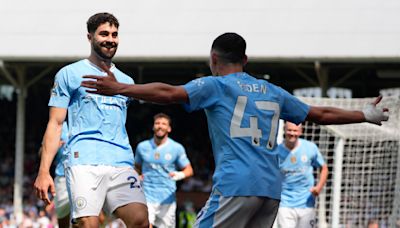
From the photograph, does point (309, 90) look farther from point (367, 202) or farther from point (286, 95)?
point (286, 95)

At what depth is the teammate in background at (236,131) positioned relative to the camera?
201 inches

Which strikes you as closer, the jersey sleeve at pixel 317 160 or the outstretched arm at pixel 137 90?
the outstretched arm at pixel 137 90

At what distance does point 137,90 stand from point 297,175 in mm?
6896

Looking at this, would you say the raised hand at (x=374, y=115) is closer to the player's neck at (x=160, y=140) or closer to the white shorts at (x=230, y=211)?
the white shorts at (x=230, y=211)

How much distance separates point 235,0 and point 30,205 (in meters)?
7.18

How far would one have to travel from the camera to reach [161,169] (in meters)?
12.7

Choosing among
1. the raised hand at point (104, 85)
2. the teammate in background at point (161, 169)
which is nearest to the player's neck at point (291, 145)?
the teammate in background at point (161, 169)

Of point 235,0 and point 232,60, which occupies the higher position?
point 235,0

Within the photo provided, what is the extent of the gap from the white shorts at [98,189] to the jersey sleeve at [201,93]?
1390mm

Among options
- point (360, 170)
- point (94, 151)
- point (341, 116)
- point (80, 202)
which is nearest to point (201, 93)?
point (341, 116)

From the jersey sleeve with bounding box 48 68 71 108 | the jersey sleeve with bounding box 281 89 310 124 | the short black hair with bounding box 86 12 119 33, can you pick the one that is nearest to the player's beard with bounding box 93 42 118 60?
the short black hair with bounding box 86 12 119 33

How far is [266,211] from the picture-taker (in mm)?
5277

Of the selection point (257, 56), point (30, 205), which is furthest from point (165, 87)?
point (30, 205)

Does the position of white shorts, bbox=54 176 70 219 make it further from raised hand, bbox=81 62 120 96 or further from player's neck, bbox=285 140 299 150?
raised hand, bbox=81 62 120 96
